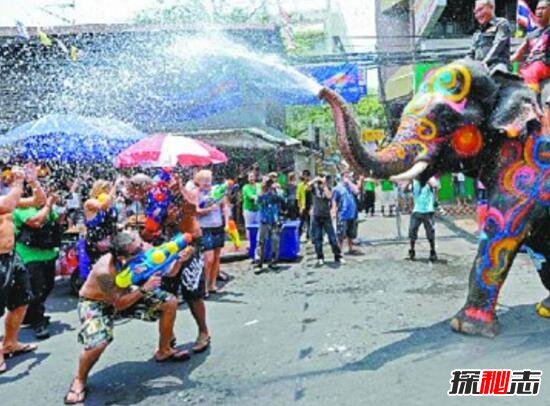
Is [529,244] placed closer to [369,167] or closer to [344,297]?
[369,167]

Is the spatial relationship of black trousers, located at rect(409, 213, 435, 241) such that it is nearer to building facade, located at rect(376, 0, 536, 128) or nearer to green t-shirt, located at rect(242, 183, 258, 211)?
green t-shirt, located at rect(242, 183, 258, 211)

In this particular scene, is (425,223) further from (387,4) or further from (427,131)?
(387,4)

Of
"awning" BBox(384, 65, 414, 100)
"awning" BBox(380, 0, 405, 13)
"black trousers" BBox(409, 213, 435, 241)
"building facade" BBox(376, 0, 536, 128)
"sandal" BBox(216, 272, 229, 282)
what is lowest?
"sandal" BBox(216, 272, 229, 282)

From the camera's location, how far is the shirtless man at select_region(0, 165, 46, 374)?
207 inches

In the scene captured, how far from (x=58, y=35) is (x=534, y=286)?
11799mm

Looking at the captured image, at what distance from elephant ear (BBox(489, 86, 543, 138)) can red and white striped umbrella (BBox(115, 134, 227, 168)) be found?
3.58 m

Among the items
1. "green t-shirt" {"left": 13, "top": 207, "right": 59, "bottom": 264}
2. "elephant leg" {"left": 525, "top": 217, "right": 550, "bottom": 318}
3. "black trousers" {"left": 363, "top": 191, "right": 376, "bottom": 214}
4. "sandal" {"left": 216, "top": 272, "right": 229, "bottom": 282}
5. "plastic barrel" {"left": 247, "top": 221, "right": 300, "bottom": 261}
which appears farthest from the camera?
"black trousers" {"left": 363, "top": 191, "right": 376, "bottom": 214}

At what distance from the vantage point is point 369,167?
4820 millimetres

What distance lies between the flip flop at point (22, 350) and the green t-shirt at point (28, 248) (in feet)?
3.29

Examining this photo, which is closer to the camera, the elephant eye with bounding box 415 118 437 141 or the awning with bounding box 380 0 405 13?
the elephant eye with bounding box 415 118 437 141

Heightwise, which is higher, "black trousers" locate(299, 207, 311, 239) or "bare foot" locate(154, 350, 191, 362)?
"black trousers" locate(299, 207, 311, 239)

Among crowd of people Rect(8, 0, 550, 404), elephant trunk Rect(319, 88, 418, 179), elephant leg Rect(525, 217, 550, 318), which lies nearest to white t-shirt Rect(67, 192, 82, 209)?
crowd of people Rect(8, 0, 550, 404)

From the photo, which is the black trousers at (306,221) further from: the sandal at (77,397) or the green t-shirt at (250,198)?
the sandal at (77,397)

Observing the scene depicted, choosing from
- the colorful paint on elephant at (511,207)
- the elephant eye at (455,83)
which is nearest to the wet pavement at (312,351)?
the colorful paint on elephant at (511,207)
